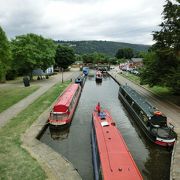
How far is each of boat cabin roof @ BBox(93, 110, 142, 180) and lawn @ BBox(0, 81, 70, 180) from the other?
3.54 m

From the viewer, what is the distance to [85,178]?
15547 millimetres

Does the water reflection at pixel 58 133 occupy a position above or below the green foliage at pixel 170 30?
below

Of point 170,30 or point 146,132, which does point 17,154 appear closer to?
point 146,132

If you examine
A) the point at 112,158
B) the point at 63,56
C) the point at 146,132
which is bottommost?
the point at 146,132

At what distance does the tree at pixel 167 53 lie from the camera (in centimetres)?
3198

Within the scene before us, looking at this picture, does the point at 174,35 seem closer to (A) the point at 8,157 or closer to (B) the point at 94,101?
(B) the point at 94,101

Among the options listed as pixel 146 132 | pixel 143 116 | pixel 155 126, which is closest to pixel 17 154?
pixel 155 126

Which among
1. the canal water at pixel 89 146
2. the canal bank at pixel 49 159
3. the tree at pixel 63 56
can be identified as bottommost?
the canal water at pixel 89 146

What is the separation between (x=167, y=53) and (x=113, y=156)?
21.7 meters

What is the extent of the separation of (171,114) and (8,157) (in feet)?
59.3

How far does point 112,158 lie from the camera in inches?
549

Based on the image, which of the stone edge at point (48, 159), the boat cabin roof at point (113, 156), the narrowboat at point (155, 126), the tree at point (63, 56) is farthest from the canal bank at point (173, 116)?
the tree at point (63, 56)

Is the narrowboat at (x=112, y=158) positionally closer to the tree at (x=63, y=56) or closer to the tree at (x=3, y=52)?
the tree at (x=3, y=52)

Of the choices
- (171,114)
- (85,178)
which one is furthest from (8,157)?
(171,114)
